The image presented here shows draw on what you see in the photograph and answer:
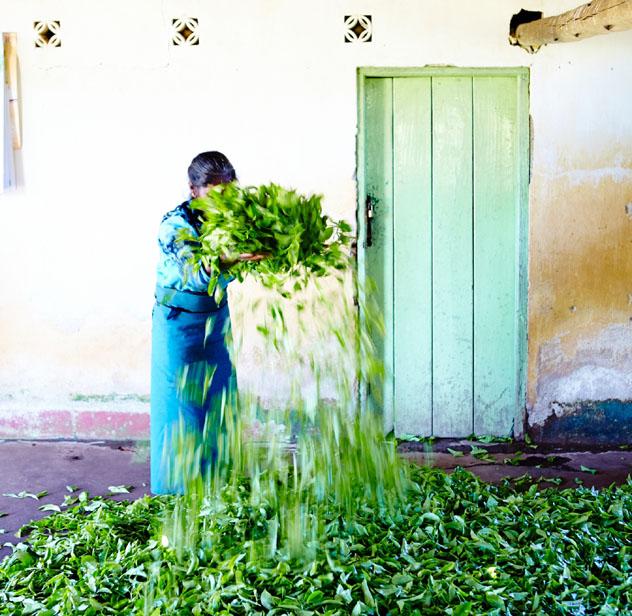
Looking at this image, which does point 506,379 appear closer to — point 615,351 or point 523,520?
point 615,351

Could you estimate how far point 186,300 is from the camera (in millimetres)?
4336

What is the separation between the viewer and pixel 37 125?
235 inches

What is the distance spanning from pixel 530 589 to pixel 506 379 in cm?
293

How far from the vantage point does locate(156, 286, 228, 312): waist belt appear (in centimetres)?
433

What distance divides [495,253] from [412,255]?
1.73 feet

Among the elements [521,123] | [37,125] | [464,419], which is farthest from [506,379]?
[37,125]

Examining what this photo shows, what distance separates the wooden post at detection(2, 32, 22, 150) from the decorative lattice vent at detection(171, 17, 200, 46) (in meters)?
1.01

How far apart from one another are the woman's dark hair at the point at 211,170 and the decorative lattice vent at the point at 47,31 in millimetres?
2192

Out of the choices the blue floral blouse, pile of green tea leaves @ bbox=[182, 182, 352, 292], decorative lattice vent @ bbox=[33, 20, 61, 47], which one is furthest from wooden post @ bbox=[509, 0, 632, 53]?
decorative lattice vent @ bbox=[33, 20, 61, 47]

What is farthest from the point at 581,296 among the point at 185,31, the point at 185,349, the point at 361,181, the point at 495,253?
the point at 185,31

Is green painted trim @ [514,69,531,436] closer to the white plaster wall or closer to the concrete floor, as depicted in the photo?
the white plaster wall

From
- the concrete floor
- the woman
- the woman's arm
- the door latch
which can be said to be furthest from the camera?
the door latch

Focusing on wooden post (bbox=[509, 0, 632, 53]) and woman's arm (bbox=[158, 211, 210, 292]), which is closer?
woman's arm (bbox=[158, 211, 210, 292])

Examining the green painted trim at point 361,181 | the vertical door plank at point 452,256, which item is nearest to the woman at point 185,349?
the green painted trim at point 361,181
